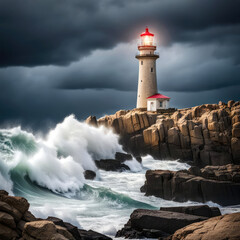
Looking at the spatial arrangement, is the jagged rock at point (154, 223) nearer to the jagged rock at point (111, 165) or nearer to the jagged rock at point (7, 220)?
the jagged rock at point (7, 220)

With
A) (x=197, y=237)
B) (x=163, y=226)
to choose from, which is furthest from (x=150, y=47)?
(x=197, y=237)

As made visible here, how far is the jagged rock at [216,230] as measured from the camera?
6.86 metres

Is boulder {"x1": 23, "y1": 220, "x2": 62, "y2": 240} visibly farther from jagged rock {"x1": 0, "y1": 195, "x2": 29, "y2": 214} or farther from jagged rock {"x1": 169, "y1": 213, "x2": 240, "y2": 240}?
jagged rock {"x1": 169, "y1": 213, "x2": 240, "y2": 240}

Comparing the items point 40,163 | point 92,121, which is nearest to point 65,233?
point 40,163

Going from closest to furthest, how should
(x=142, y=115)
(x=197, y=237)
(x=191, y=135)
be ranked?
(x=197, y=237)
(x=191, y=135)
(x=142, y=115)

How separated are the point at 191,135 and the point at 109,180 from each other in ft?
28.8

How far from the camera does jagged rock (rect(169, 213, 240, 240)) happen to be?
6.86 metres

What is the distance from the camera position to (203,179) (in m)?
15.7

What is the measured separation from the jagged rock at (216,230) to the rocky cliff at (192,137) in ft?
60.0

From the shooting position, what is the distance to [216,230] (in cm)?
709

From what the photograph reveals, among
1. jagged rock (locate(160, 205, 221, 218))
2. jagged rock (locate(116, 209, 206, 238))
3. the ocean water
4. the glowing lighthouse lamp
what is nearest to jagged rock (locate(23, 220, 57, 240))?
jagged rock (locate(116, 209, 206, 238))

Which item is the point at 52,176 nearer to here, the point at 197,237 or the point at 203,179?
the point at 203,179

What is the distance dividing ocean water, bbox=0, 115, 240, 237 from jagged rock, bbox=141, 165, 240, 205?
31cm

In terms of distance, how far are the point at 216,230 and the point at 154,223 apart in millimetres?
3140
